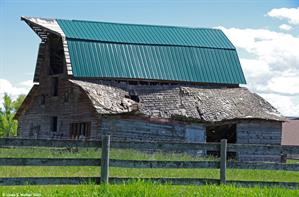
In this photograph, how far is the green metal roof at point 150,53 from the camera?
35.4 m

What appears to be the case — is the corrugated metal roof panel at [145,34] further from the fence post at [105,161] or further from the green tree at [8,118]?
the green tree at [8,118]

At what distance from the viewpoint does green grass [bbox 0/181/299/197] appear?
9.88m

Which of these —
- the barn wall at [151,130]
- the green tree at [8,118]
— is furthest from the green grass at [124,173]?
the green tree at [8,118]

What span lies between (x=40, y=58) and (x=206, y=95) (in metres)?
12.1

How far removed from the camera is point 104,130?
3139 centimetres

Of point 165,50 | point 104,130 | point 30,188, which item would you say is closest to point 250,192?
point 30,188

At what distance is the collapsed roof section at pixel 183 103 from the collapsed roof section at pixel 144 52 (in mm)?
1326

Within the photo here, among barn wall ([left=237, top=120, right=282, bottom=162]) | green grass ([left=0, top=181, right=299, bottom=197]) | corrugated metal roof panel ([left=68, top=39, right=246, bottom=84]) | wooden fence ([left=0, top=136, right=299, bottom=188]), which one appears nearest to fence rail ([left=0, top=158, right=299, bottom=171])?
wooden fence ([left=0, top=136, right=299, bottom=188])

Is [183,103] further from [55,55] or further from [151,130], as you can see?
[55,55]

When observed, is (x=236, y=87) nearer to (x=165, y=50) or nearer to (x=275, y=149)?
(x=165, y=50)

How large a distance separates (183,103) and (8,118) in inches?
1646

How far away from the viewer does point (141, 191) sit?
994cm

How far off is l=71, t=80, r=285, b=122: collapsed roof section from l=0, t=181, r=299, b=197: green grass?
19.7 m

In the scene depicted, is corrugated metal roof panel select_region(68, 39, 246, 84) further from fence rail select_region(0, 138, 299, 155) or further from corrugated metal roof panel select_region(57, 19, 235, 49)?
fence rail select_region(0, 138, 299, 155)
